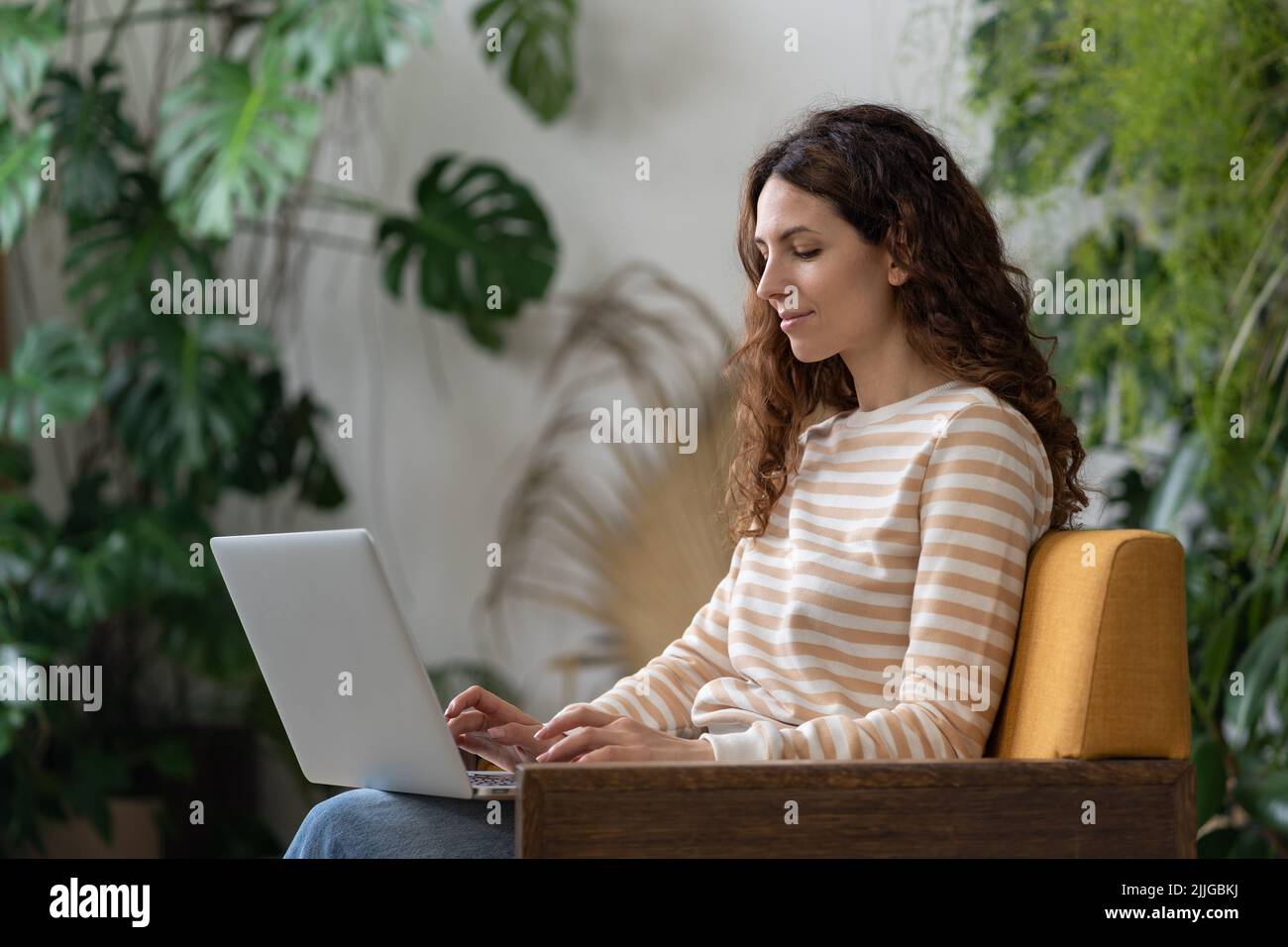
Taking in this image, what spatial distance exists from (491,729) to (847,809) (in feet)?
1.60

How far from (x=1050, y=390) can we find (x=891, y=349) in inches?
6.6

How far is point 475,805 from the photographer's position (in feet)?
4.51

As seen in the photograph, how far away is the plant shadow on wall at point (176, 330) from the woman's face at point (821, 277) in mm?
1571

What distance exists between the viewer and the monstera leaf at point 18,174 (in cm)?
287

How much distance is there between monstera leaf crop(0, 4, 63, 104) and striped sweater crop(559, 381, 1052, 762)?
79.8 inches

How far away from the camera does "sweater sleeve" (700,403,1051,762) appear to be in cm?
129

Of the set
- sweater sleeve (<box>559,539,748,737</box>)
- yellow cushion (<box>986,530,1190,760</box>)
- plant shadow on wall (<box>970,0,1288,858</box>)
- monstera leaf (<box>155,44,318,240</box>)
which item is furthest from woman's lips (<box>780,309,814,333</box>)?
monstera leaf (<box>155,44,318,240</box>)

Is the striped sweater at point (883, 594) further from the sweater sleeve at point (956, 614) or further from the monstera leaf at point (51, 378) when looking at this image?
the monstera leaf at point (51, 378)

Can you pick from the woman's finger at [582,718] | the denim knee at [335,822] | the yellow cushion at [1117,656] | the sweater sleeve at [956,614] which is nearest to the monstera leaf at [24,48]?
the denim knee at [335,822]

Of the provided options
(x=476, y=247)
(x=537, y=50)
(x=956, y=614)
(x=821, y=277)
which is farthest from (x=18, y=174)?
(x=956, y=614)

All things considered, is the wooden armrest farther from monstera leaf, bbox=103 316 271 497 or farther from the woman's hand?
monstera leaf, bbox=103 316 271 497

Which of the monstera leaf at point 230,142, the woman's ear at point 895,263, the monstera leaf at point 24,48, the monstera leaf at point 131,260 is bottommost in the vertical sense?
the woman's ear at point 895,263
